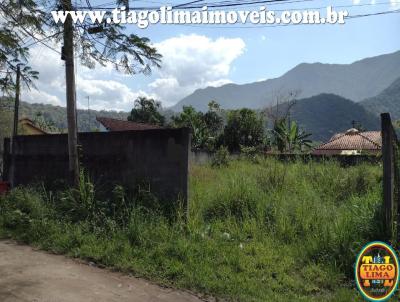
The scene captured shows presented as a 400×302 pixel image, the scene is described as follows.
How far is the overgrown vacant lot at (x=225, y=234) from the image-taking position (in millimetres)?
4359

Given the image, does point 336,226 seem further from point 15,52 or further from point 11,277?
point 15,52

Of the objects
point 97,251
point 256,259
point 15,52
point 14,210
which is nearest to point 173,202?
point 97,251

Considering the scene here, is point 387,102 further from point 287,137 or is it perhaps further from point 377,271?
point 377,271

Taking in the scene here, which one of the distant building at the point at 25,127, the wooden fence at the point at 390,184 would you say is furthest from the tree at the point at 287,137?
the wooden fence at the point at 390,184

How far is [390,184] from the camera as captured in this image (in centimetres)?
473

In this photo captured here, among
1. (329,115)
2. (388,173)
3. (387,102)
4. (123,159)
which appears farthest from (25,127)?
(387,102)

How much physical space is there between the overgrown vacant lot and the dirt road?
10.0 inches

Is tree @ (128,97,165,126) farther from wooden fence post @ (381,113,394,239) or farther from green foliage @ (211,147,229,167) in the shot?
wooden fence post @ (381,113,394,239)

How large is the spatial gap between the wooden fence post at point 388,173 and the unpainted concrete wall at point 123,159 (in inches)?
123

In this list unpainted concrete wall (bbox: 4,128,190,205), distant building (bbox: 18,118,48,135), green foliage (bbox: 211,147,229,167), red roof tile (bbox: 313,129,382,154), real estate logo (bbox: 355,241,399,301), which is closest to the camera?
real estate logo (bbox: 355,241,399,301)

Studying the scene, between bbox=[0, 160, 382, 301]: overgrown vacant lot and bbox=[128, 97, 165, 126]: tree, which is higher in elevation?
bbox=[128, 97, 165, 126]: tree

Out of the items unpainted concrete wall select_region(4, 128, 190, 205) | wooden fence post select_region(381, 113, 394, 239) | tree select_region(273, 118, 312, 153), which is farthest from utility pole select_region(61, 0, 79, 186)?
tree select_region(273, 118, 312, 153)

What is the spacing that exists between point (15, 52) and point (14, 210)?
318cm

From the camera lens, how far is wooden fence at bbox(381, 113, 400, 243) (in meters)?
4.65
